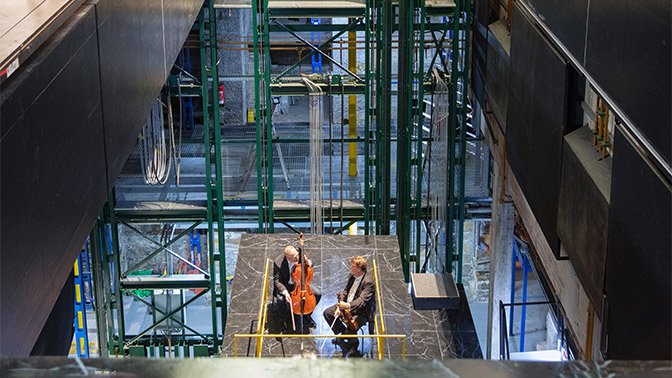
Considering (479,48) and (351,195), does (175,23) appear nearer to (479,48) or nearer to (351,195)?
(479,48)

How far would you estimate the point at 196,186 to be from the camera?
22.0 metres

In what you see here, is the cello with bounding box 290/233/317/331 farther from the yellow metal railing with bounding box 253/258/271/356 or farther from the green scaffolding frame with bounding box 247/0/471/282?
the green scaffolding frame with bounding box 247/0/471/282

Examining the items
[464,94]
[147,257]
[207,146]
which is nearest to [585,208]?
[464,94]

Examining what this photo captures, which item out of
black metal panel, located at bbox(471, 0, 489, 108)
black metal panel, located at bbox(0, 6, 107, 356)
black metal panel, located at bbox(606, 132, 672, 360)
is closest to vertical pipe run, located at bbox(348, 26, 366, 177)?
black metal panel, located at bbox(471, 0, 489, 108)

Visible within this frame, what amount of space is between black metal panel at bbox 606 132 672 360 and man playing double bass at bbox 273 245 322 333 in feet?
20.6

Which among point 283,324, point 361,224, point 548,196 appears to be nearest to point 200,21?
point 283,324

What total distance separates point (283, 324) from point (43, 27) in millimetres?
8542

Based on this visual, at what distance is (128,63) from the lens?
7844mm

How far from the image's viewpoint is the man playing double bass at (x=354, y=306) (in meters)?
12.8

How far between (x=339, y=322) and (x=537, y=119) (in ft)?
14.4

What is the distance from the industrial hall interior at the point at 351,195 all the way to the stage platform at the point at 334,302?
45 mm

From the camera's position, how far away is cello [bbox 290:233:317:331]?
42.9 feet

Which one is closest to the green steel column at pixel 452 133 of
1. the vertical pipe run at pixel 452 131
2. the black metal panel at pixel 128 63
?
the vertical pipe run at pixel 452 131

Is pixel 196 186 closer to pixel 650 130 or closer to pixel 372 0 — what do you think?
pixel 372 0
